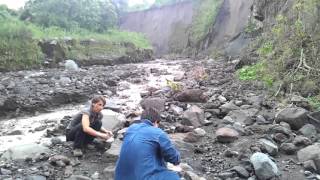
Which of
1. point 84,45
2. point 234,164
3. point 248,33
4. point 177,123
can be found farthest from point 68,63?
point 234,164

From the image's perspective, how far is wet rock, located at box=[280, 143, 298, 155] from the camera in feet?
23.8

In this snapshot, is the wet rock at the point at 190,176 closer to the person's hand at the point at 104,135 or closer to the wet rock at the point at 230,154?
the wet rock at the point at 230,154

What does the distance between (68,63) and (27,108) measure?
865 centimetres

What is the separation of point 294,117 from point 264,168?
240 centimetres

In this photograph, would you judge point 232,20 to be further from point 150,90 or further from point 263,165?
point 263,165

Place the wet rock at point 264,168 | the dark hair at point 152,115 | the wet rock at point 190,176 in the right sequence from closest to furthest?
the dark hair at point 152,115, the wet rock at point 190,176, the wet rock at point 264,168

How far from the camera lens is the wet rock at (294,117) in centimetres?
835

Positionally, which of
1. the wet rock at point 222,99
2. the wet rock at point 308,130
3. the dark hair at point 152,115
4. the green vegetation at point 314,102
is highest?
the dark hair at point 152,115

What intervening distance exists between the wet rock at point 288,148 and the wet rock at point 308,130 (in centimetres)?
80

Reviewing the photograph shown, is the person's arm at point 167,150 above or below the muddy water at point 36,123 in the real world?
above

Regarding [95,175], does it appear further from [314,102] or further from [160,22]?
[160,22]

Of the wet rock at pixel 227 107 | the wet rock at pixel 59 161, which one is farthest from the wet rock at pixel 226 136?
the wet rock at pixel 59 161

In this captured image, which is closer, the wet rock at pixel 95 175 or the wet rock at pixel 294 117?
the wet rock at pixel 95 175

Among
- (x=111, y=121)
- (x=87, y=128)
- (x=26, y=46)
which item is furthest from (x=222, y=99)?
(x=26, y=46)
